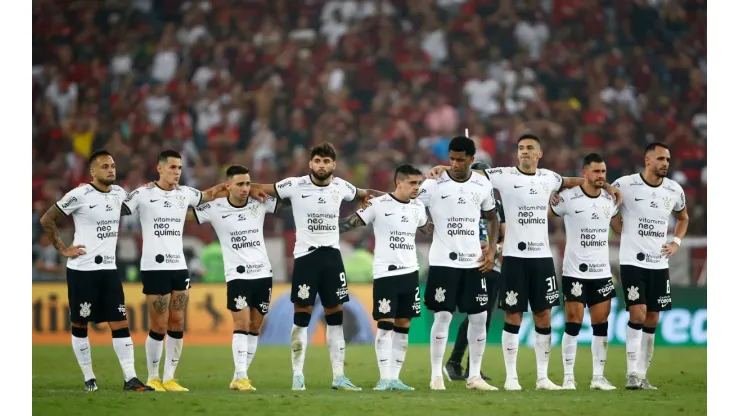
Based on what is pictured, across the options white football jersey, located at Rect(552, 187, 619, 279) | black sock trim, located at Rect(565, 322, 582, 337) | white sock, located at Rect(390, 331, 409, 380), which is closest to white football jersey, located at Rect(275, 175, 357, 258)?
white sock, located at Rect(390, 331, 409, 380)

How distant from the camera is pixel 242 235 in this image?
1273 cm

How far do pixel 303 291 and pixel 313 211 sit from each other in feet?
2.92

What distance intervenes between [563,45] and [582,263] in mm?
15433

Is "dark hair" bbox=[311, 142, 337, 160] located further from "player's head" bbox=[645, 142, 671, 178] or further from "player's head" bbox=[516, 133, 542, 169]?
"player's head" bbox=[645, 142, 671, 178]

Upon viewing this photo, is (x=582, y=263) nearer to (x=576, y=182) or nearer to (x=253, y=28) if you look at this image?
(x=576, y=182)

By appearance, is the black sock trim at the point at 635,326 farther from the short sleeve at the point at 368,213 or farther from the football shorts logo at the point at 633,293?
the short sleeve at the point at 368,213

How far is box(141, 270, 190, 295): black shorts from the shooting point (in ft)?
41.3

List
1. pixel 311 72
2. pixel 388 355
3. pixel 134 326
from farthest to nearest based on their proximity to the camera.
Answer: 1. pixel 311 72
2. pixel 134 326
3. pixel 388 355

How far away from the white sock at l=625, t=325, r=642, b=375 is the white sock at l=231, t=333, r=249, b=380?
4.30 meters

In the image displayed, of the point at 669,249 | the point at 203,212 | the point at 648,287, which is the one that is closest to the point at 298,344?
the point at 203,212

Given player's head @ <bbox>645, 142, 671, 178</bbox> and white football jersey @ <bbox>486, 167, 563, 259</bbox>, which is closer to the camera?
white football jersey @ <bbox>486, 167, 563, 259</bbox>

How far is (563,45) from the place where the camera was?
27.3m

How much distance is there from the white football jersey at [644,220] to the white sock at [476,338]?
6.13 ft

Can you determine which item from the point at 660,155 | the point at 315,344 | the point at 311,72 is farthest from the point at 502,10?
the point at 660,155
